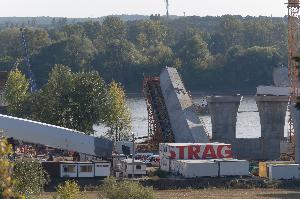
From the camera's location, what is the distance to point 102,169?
47.0m

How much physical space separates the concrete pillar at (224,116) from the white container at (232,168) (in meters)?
12.6

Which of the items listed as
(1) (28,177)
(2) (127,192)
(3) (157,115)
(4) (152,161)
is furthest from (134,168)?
(1) (28,177)

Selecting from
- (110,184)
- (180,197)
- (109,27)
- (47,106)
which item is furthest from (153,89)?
(109,27)

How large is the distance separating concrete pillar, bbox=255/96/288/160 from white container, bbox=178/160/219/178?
13.5 meters

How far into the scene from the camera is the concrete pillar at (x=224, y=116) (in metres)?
60.5

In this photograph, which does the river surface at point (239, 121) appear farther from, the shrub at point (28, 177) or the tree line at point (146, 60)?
the shrub at point (28, 177)

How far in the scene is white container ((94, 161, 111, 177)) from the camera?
46906 mm

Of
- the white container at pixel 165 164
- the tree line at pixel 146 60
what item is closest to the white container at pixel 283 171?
the white container at pixel 165 164

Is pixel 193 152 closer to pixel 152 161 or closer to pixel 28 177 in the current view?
pixel 152 161

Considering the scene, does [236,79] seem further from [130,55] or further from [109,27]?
[109,27]

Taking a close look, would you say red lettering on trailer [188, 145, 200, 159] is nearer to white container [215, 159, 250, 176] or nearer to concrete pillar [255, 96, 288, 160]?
white container [215, 159, 250, 176]

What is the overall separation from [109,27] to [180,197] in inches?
5661

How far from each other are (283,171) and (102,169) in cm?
953

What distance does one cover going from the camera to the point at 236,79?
148m
